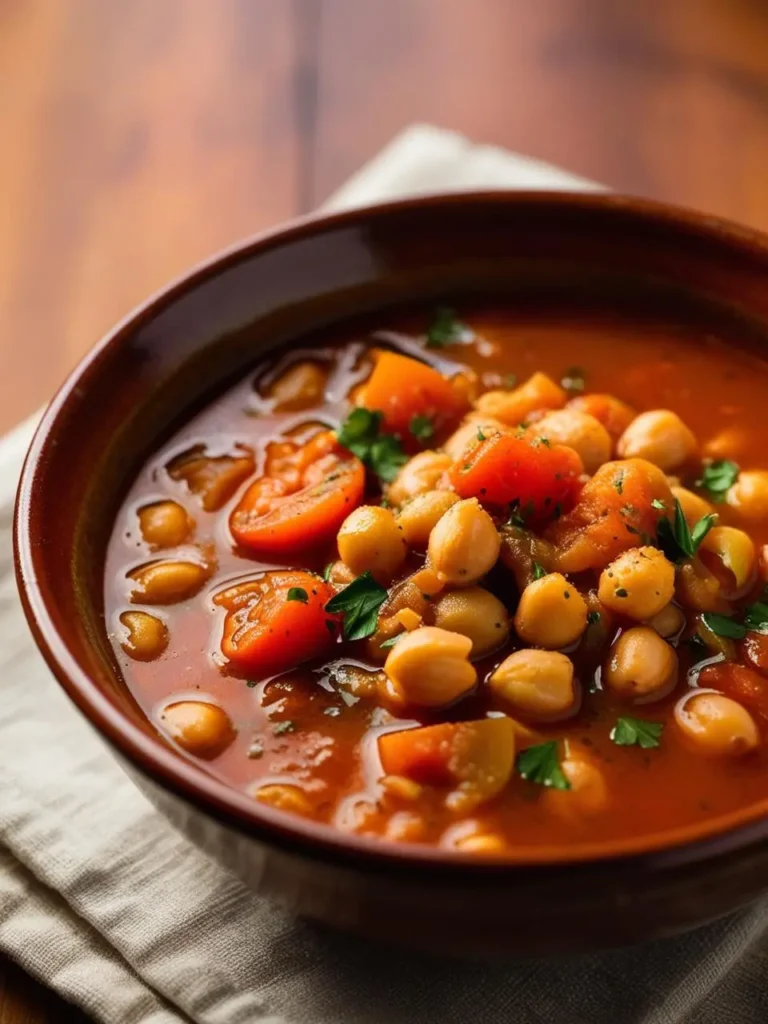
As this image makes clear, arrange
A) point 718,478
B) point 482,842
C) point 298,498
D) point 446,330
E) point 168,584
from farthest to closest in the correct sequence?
point 446,330 → point 718,478 → point 298,498 → point 168,584 → point 482,842

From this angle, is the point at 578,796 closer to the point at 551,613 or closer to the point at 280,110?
the point at 551,613

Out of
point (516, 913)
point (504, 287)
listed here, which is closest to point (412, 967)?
point (516, 913)

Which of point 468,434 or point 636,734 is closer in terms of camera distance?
point 636,734

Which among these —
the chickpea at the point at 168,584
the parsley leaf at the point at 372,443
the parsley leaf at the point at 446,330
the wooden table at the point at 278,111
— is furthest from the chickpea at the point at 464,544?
the wooden table at the point at 278,111

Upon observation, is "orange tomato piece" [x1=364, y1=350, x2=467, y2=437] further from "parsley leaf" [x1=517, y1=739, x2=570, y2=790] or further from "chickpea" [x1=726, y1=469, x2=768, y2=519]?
"parsley leaf" [x1=517, y1=739, x2=570, y2=790]

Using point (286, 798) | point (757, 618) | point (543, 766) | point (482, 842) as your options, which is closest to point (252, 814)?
point (286, 798)
